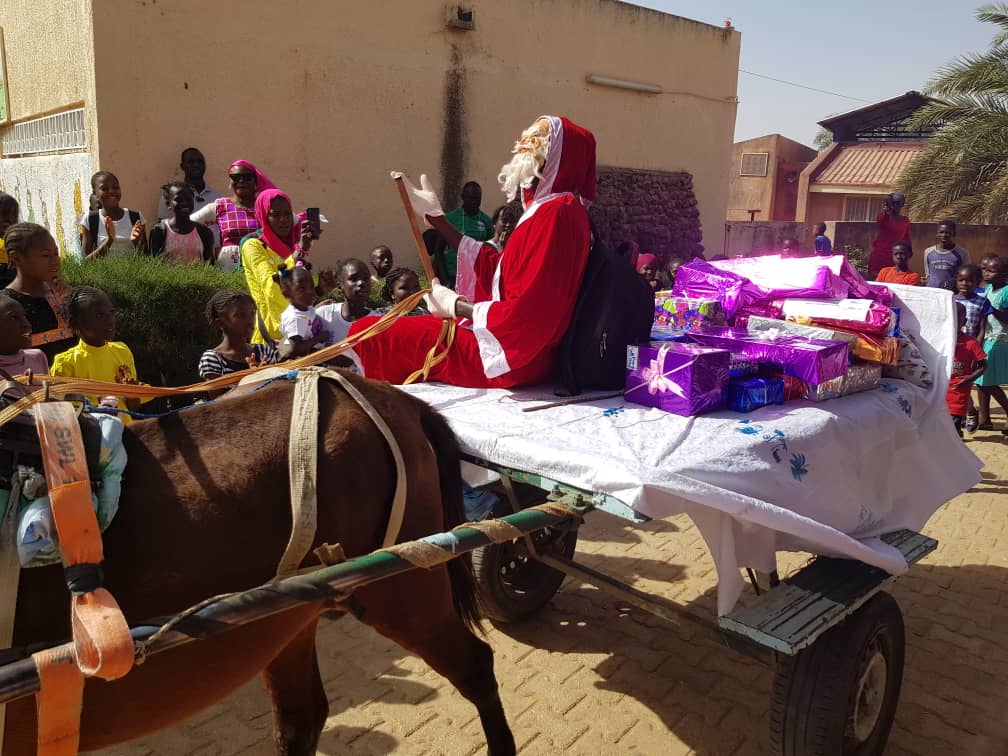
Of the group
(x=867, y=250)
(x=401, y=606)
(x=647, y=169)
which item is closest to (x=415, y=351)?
(x=401, y=606)

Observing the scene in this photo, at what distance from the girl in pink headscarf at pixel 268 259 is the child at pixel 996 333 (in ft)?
21.1

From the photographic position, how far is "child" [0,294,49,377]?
312cm

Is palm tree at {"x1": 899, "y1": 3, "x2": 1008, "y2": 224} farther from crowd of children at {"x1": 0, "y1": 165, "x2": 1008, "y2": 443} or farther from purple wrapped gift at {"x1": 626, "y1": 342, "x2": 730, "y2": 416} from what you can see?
purple wrapped gift at {"x1": 626, "y1": 342, "x2": 730, "y2": 416}

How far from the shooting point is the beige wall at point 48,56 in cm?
778

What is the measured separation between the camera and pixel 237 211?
6.34 metres

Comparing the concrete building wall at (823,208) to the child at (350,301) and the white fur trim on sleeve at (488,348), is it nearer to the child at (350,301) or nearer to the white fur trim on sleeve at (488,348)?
the child at (350,301)

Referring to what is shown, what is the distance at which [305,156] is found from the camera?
9422 millimetres

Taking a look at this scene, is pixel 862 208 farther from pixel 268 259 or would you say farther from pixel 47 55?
pixel 268 259

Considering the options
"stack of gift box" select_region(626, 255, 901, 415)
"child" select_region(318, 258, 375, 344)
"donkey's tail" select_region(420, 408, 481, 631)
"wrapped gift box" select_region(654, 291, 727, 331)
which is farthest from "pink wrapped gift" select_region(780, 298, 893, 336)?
"child" select_region(318, 258, 375, 344)

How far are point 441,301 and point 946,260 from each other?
25.5ft

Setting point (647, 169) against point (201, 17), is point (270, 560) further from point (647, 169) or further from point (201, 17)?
point (647, 169)

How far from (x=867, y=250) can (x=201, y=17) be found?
42.1ft

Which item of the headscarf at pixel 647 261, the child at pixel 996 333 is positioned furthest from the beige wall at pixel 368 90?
the child at pixel 996 333

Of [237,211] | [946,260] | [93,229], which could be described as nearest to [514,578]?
[237,211]
